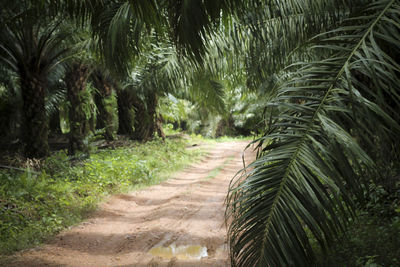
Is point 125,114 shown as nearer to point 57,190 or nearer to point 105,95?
point 105,95

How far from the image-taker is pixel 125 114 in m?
14.4

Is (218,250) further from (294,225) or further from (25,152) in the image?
(25,152)

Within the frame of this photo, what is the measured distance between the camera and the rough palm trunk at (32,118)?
7.72 meters

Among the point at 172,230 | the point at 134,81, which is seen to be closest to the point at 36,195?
the point at 172,230

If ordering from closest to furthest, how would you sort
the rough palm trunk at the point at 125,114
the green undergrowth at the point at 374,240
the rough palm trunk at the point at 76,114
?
the green undergrowth at the point at 374,240, the rough palm trunk at the point at 76,114, the rough palm trunk at the point at 125,114

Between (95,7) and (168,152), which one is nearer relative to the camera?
(95,7)

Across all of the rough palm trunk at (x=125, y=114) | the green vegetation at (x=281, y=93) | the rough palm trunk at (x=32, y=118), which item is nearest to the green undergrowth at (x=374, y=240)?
the green vegetation at (x=281, y=93)

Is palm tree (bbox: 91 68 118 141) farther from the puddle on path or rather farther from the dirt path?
the puddle on path

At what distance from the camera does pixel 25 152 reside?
7.75 meters

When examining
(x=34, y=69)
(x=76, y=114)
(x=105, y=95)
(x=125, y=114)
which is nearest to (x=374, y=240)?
(x=34, y=69)

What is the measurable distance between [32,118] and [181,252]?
6029mm

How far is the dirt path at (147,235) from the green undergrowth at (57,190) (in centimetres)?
24

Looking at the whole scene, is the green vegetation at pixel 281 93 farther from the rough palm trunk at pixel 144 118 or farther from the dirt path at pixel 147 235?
the rough palm trunk at pixel 144 118

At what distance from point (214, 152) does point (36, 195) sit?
31.5 feet
